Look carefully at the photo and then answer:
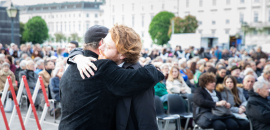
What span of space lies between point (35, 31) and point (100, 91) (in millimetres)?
88697

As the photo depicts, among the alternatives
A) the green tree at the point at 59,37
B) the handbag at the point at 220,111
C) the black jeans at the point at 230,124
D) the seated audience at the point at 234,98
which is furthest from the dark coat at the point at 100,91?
the green tree at the point at 59,37

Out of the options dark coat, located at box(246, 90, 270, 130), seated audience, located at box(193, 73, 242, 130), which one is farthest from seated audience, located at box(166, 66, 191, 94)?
dark coat, located at box(246, 90, 270, 130)

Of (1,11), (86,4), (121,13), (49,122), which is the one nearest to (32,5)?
(86,4)

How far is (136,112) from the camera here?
211cm

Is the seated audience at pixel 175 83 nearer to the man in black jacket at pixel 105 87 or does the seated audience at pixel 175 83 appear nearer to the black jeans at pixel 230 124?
the black jeans at pixel 230 124

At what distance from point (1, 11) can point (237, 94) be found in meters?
20.6

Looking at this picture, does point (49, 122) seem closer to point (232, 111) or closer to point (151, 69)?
point (232, 111)

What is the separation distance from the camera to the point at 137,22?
88.9 metres

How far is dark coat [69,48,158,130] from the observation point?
82.6 inches

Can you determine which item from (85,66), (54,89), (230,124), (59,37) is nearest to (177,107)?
(230,124)

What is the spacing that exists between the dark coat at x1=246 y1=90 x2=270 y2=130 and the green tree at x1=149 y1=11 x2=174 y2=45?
65145 mm

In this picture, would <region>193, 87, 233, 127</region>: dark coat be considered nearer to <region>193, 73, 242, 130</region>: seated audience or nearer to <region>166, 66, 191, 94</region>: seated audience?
<region>193, 73, 242, 130</region>: seated audience

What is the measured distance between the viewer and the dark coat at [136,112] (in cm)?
210

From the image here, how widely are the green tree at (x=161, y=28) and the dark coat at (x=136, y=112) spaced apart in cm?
6880
